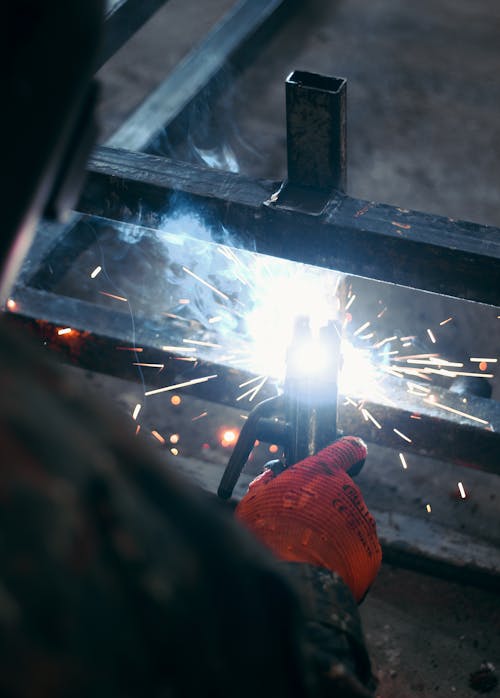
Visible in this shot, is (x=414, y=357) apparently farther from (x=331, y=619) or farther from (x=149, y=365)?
(x=331, y=619)

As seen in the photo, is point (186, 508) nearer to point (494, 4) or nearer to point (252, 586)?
point (252, 586)

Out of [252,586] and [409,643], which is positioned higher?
[252,586]

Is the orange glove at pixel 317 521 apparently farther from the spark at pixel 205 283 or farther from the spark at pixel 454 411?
the spark at pixel 205 283

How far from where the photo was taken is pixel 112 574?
1.93 ft

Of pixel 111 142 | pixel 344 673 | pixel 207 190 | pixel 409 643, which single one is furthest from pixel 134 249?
pixel 344 673

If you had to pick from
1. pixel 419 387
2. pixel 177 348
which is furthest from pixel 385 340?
pixel 177 348

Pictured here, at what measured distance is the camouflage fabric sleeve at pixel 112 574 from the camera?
55 cm

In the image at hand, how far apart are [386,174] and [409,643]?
289cm

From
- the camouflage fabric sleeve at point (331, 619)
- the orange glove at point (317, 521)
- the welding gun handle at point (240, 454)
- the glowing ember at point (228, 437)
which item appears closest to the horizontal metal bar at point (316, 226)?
the welding gun handle at point (240, 454)

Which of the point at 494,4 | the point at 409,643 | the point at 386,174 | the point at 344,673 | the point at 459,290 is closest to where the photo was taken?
the point at 344,673

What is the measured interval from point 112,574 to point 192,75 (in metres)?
4.07

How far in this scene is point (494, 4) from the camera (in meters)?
6.09

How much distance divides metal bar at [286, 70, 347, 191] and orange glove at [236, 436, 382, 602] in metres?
1.03

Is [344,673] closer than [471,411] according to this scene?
Yes
